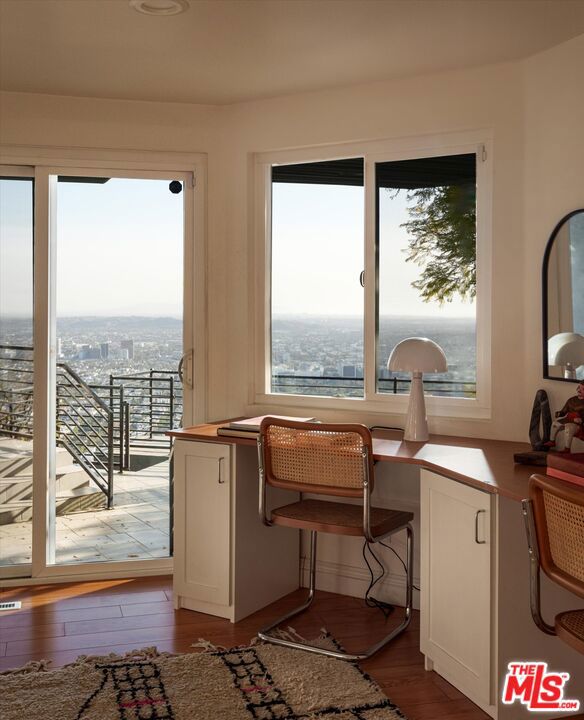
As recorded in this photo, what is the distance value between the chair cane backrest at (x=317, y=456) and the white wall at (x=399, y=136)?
80cm

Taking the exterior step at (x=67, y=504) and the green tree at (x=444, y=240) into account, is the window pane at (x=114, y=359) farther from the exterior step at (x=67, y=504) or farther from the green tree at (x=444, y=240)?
the green tree at (x=444, y=240)

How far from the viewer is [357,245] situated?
3.78 meters

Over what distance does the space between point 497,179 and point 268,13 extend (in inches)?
48.3

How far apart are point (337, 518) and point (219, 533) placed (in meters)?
0.64

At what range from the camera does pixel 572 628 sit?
1928mm

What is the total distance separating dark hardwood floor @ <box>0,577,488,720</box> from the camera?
8.96 feet

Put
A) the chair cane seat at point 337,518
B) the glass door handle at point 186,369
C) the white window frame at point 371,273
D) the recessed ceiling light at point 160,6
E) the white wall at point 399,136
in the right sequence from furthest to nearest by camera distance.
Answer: the glass door handle at point 186,369 → the white window frame at point 371,273 → the white wall at point 399,136 → the chair cane seat at point 337,518 → the recessed ceiling light at point 160,6

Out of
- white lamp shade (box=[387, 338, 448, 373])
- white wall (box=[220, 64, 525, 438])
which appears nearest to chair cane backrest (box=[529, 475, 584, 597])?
white lamp shade (box=[387, 338, 448, 373])

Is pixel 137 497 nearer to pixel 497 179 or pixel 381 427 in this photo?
pixel 381 427

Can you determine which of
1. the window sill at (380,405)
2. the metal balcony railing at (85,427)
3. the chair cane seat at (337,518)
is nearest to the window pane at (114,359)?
the metal balcony railing at (85,427)

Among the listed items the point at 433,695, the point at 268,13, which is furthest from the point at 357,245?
the point at 433,695

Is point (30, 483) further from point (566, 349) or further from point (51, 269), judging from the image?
point (566, 349)

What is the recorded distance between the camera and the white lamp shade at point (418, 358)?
10.4 ft

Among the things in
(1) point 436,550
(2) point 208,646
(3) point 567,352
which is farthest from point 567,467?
(2) point 208,646
